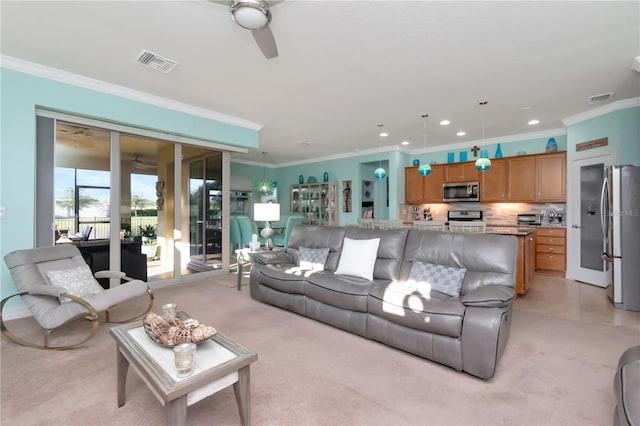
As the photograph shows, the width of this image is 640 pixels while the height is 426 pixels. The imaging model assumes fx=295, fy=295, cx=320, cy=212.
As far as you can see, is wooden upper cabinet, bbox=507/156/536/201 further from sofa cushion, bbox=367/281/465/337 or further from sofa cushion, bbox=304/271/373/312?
sofa cushion, bbox=304/271/373/312

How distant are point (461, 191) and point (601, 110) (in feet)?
8.62

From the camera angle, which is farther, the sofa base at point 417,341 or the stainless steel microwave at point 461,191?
the stainless steel microwave at point 461,191

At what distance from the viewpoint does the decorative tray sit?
165 centimetres

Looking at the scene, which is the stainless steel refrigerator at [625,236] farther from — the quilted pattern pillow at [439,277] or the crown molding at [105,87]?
the crown molding at [105,87]

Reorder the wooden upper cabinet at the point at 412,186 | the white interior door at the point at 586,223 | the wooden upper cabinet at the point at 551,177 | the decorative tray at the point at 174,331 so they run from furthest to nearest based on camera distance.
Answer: the wooden upper cabinet at the point at 412,186, the wooden upper cabinet at the point at 551,177, the white interior door at the point at 586,223, the decorative tray at the point at 174,331

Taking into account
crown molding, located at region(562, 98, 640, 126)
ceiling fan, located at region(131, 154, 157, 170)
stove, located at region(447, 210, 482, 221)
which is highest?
crown molding, located at region(562, 98, 640, 126)

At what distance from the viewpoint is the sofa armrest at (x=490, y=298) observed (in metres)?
2.09

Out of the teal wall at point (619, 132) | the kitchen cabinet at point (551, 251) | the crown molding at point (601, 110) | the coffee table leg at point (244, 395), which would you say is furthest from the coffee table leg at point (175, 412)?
the kitchen cabinet at point (551, 251)

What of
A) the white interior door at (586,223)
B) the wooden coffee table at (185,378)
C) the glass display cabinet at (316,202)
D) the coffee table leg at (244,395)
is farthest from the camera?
the glass display cabinet at (316,202)

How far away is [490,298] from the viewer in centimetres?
210

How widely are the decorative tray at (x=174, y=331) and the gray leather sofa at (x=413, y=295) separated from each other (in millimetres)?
1430

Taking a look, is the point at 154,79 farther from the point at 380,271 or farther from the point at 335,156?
the point at 335,156

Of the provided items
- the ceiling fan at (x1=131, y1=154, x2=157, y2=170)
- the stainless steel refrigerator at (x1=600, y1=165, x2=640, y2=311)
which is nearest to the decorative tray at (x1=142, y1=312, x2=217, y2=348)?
the ceiling fan at (x1=131, y1=154, x2=157, y2=170)

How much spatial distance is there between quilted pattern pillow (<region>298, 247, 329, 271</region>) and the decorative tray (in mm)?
1935
